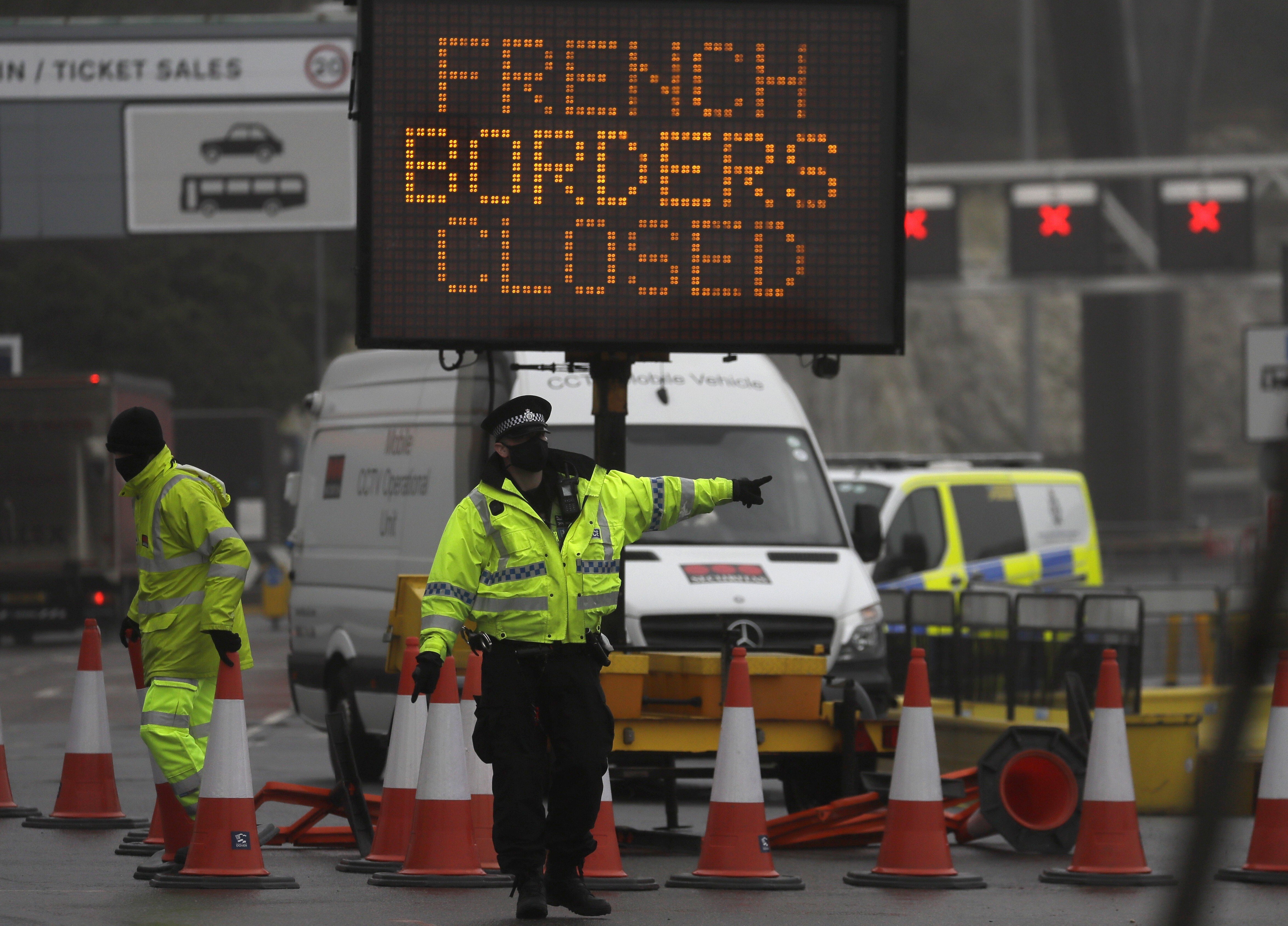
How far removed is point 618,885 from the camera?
7.79 m

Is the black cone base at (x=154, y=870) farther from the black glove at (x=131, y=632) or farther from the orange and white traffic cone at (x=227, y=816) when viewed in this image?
the black glove at (x=131, y=632)

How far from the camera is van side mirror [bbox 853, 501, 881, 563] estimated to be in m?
11.5

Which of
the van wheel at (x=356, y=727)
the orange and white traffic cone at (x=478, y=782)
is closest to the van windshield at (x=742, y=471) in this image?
the van wheel at (x=356, y=727)

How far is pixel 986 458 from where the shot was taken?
766 inches

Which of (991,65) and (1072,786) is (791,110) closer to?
(1072,786)

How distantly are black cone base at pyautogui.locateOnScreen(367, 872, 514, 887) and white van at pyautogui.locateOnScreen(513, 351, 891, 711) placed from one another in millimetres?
2290

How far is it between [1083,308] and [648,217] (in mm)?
44339

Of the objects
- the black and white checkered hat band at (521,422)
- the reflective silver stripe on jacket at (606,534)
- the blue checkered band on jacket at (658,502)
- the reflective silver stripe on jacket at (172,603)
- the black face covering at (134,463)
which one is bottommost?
the reflective silver stripe on jacket at (172,603)

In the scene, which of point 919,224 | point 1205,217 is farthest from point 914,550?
point 1205,217

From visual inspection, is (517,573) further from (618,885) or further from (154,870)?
(154,870)

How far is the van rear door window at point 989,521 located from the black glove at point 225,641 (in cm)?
1027

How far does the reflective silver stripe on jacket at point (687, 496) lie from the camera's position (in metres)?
7.27

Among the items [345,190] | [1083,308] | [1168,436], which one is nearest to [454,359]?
[345,190]

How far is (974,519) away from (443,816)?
10.6m
